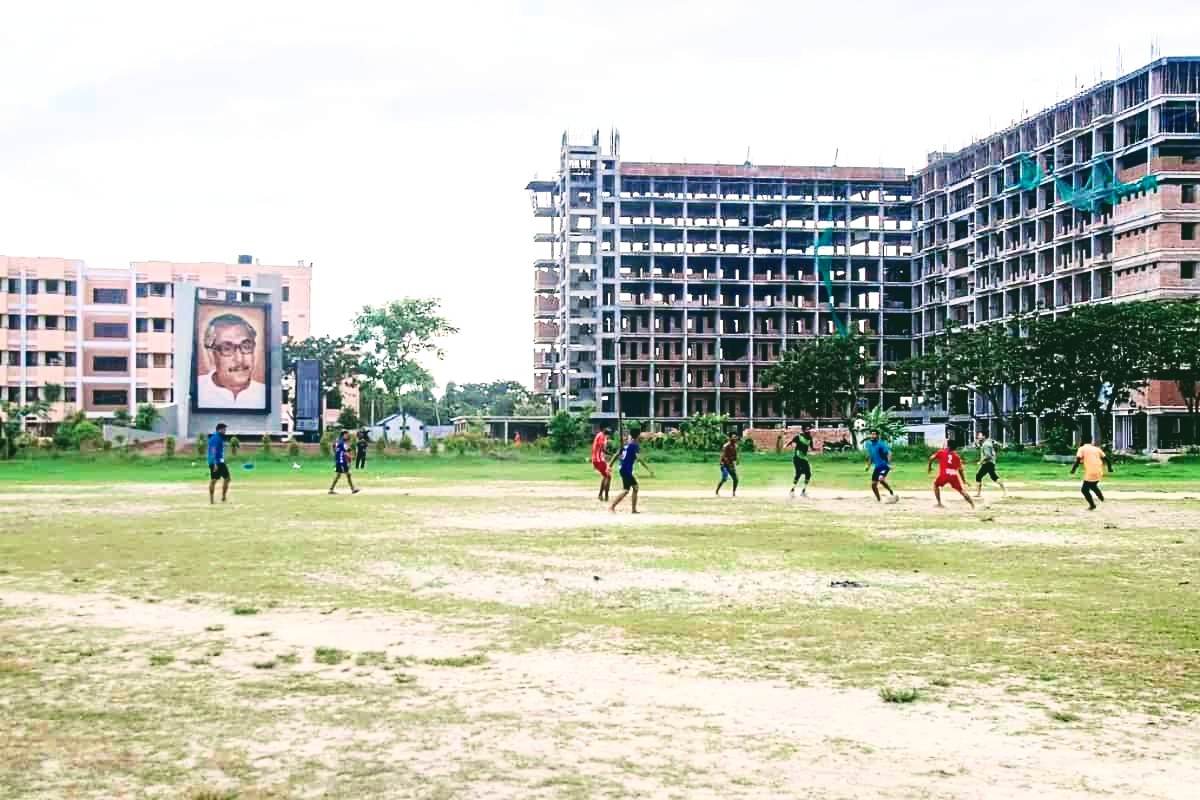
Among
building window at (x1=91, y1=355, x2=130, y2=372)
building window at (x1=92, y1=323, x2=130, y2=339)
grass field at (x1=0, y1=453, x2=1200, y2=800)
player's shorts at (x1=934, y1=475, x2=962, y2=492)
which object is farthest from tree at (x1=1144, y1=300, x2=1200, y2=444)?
building window at (x1=91, y1=355, x2=130, y2=372)

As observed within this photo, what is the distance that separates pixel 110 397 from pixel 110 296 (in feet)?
26.2

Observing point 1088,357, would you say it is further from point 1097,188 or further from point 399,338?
point 399,338

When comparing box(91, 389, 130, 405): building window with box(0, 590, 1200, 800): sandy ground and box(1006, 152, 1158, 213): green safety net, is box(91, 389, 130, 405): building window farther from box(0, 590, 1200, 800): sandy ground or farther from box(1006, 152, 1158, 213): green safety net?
box(0, 590, 1200, 800): sandy ground

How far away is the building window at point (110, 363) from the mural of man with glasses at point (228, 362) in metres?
32.2

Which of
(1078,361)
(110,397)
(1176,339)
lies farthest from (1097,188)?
(110,397)

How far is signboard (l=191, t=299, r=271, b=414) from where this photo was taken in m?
76.2

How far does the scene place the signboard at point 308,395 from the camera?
83188mm

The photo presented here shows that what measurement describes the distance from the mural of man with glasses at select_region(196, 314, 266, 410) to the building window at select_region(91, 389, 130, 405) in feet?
106

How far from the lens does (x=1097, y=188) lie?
89750 millimetres

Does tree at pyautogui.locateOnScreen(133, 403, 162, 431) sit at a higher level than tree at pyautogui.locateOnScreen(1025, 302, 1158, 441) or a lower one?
lower

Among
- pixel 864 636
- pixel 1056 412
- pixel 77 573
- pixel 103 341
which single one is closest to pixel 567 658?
pixel 864 636

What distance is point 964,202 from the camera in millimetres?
114188

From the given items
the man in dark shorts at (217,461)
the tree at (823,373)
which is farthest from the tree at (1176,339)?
the man in dark shorts at (217,461)

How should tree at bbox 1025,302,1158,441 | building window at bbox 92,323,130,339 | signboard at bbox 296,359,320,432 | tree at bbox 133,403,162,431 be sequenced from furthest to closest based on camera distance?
building window at bbox 92,323,130,339 → tree at bbox 133,403,162,431 → signboard at bbox 296,359,320,432 → tree at bbox 1025,302,1158,441
